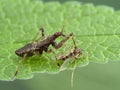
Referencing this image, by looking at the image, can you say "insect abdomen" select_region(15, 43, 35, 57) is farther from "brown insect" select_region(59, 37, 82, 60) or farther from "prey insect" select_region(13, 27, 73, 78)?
"brown insect" select_region(59, 37, 82, 60)

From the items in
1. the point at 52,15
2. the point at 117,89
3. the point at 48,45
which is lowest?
the point at 117,89

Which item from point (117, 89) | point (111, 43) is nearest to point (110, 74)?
point (117, 89)

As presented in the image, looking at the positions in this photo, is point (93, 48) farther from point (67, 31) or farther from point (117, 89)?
point (117, 89)

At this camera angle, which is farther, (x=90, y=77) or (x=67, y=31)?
(x=90, y=77)

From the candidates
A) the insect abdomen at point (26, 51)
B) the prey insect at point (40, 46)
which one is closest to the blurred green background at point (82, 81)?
the prey insect at point (40, 46)

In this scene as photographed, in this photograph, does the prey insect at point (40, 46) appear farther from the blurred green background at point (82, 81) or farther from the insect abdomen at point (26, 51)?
the blurred green background at point (82, 81)

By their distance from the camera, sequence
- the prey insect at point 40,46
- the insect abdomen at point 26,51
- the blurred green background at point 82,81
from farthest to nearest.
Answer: the blurred green background at point 82,81 → the prey insect at point 40,46 → the insect abdomen at point 26,51

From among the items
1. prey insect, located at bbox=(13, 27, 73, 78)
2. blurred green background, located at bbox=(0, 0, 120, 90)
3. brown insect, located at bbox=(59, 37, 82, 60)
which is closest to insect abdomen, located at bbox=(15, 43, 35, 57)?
prey insect, located at bbox=(13, 27, 73, 78)

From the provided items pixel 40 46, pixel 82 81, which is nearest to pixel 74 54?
pixel 40 46
